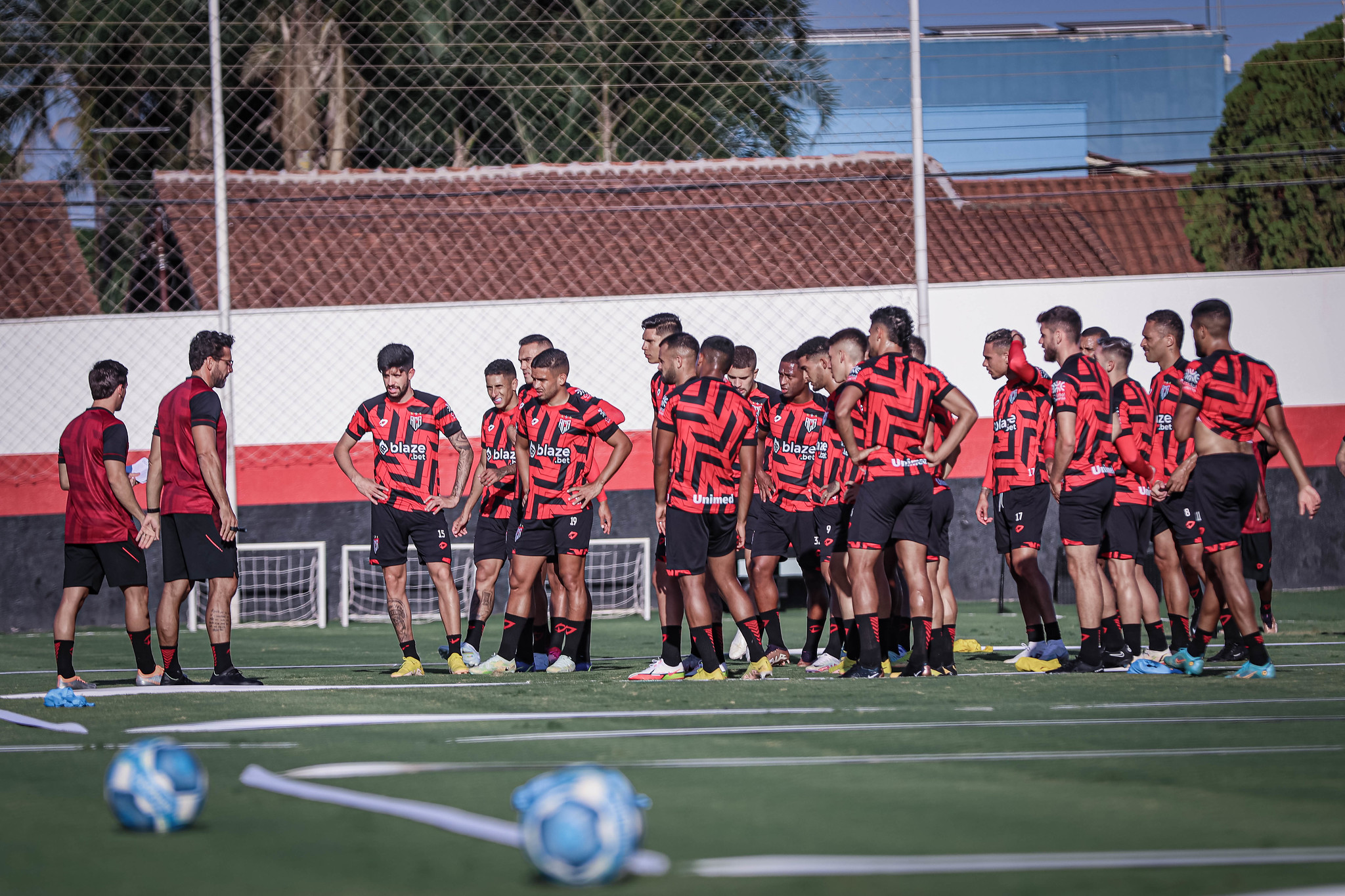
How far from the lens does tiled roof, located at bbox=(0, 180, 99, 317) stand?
18031 millimetres

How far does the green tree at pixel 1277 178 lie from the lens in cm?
2923

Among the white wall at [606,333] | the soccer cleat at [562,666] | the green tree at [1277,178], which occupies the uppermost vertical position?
the green tree at [1277,178]

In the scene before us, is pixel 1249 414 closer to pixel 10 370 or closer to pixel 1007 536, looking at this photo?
pixel 1007 536

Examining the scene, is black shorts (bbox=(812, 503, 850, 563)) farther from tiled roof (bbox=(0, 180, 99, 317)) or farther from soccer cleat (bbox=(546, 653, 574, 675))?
tiled roof (bbox=(0, 180, 99, 317))

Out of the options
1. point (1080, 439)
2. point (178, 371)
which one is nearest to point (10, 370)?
point (178, 371)

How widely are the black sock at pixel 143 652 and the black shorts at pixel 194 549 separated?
1.36ft

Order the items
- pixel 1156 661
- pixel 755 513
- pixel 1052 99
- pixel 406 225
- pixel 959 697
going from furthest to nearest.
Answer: pixel 1052 99, pixel 406 225, pixel 755 513, pixel 1156 661, pixel 959 697

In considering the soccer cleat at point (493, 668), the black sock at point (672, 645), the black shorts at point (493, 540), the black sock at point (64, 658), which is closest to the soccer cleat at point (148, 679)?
the black sock at point (64, 658)

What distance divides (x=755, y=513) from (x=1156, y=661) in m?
2.98

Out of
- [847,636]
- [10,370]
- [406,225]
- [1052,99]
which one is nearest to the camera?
[847,636]

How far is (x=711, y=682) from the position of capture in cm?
818

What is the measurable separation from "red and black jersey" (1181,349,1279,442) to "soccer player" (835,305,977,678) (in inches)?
48.3

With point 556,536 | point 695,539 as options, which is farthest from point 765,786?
point 556,536

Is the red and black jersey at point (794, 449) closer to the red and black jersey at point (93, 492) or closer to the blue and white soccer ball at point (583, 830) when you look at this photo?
the red and black jersey at point (93, 492)
